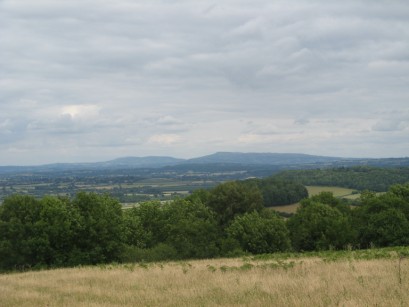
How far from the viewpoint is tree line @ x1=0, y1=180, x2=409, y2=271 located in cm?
4562

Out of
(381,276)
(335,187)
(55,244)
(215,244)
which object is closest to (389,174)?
(335,187)

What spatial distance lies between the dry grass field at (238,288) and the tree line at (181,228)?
2212 cm

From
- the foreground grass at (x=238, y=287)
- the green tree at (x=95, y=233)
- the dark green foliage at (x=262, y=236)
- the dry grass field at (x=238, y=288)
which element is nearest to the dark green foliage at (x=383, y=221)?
the dark green foliage at (x=262, y=236)

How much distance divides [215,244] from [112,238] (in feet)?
37.1

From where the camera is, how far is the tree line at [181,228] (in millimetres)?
45625

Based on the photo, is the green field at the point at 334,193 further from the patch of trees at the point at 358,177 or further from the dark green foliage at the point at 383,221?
the dark green foliage at the point at 383,221

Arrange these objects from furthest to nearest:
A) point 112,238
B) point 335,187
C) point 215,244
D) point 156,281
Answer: point 335,187 → point 215,244 → point 112,238 → point 156,281

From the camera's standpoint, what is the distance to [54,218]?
46594mm

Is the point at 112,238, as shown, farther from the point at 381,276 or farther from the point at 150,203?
the point at 381,276

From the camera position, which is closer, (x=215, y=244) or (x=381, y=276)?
(x=381, y=276)

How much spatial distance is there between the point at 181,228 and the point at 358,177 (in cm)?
10761

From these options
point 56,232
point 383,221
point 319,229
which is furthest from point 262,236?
point 56,232

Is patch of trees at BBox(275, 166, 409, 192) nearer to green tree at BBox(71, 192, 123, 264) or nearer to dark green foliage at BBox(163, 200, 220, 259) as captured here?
dark green foliage at BBox(163, 200, 220, 259)

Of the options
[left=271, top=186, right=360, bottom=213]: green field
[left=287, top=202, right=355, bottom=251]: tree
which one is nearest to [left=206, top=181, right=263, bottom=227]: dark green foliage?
[left=287, top=202, right=355, bottom=251]: tree
